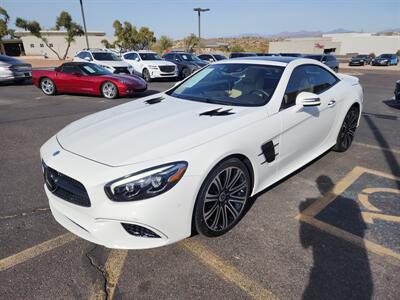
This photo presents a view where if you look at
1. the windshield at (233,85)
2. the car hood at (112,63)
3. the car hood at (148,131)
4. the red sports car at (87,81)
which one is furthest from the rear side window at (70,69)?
the car hood at (148,131)

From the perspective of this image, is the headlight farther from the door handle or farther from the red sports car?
the red sports car

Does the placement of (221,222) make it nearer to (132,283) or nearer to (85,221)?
(132,283)

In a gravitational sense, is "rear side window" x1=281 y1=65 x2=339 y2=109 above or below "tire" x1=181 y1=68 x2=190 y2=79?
above

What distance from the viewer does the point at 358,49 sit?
238ft

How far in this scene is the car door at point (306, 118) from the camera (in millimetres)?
3357

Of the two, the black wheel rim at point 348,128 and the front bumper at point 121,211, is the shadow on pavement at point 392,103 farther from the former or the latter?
the front bumper at point 121,211

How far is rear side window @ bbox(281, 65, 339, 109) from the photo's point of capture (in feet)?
11.3

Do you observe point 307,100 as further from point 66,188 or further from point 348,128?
point 66,188

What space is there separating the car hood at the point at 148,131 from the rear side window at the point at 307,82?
59 cm

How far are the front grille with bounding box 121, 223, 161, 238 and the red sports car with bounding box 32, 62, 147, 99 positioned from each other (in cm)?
887

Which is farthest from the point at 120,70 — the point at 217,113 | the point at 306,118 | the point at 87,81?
the point at 217,113

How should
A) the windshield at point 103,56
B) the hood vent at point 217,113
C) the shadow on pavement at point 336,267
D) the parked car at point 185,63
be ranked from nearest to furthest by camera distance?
the shadow on pavement at point 336,267, the hood vent at point 217,113, the windshield at point 103,56, the parked car at point 185,63

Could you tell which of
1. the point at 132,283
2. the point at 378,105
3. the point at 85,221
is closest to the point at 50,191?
the point at 85,221

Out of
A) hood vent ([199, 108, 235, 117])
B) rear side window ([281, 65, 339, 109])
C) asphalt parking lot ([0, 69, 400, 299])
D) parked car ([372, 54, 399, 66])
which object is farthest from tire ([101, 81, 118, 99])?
parked car ([372, 54, 399, 66])
